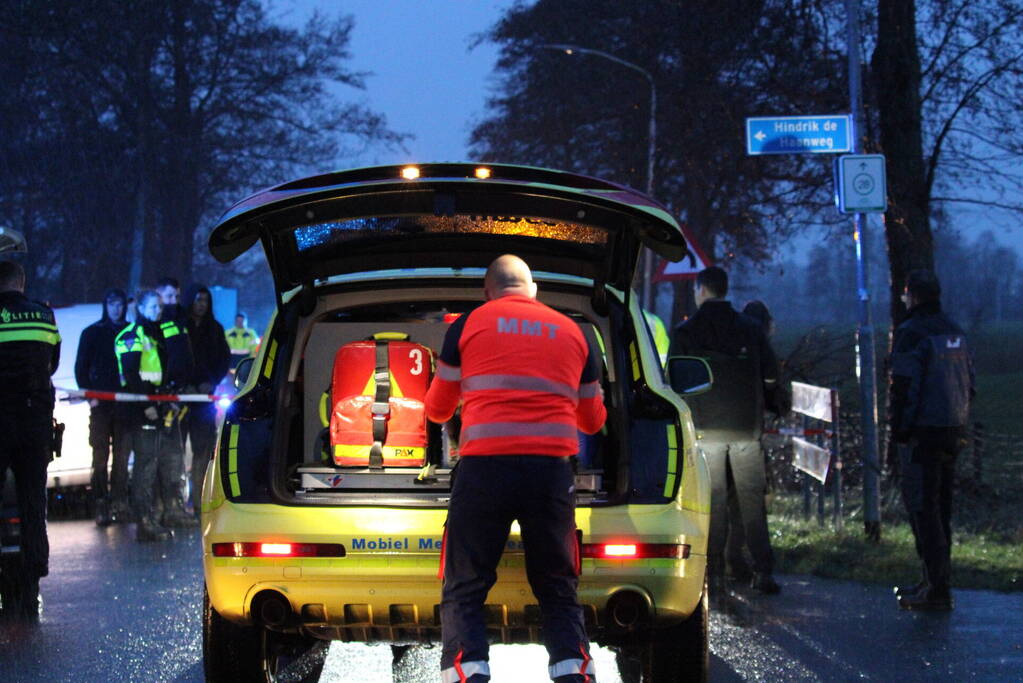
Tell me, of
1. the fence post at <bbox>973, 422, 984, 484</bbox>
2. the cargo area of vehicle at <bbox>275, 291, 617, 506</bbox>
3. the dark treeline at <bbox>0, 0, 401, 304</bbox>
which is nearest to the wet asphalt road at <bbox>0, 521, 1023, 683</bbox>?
the cargo area of vehicle at <bbox>275, 291, 617, 506</bbox>

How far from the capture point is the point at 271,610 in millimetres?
5648

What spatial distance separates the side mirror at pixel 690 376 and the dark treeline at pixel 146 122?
25310 millimetres

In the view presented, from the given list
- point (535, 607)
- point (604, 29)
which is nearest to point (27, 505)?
point (535, 607)

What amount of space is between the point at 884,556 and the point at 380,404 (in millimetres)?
5350

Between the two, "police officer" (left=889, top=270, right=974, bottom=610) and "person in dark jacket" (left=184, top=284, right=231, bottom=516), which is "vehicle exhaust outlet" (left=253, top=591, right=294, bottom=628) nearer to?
"police officer" (left=889, top=270, right=974, bottom=610)

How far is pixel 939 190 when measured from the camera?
1845 cm

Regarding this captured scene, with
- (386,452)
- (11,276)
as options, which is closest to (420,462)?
(386,452)

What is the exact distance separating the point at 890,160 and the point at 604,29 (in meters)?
23.4

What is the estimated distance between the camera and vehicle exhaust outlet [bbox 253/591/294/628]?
561cm

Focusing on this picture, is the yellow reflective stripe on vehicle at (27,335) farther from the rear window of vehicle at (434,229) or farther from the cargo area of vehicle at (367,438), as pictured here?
the rear window of vehicle at (434,229)

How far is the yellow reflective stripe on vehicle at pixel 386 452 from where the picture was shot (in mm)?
6457

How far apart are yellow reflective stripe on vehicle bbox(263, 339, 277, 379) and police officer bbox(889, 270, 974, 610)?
12.9 feet

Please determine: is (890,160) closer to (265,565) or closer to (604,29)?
(265,565)

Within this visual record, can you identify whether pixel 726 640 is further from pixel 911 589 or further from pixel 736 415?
pixel 736 415
